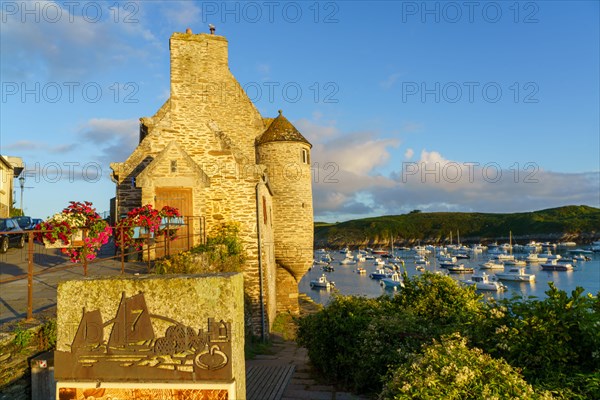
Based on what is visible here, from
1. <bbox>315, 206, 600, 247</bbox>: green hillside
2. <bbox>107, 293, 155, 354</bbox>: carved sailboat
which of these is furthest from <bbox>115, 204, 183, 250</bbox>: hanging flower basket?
<bbox>315, 206, 600, 247</bbox>: green hillside

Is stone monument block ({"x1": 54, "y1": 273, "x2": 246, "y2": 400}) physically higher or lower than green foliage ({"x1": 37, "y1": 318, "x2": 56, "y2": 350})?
higher

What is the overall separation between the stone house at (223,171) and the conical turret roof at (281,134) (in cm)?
5

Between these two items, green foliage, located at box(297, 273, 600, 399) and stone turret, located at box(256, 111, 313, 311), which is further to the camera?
stone turret, located at box(256, 111, 313, 311)

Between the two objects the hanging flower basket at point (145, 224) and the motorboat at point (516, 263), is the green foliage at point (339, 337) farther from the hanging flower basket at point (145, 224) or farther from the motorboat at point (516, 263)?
the motorboat at point (516, 263)

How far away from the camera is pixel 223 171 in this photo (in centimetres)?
1683

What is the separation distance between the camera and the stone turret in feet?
68.3

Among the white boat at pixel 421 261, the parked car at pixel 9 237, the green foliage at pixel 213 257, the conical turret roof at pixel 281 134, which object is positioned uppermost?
the conical turret roof at pixel 281 134

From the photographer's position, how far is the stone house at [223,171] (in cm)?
1587

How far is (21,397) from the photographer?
5668 mm

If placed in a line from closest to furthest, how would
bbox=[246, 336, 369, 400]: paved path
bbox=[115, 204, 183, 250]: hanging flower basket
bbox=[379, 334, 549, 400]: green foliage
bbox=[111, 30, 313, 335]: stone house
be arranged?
1. bbox=[379, 334, 549, 400]: green foliage
2. bbox=[246, 336, 369, 400]: paved path
3. bbox=[115, 204, 183, 250]: hanging flower basket
4. bbox=[111, 30, 313, 335]: stone house

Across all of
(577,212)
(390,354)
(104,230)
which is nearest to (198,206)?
(104,230)

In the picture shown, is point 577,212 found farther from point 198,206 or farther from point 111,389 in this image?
point 111,389

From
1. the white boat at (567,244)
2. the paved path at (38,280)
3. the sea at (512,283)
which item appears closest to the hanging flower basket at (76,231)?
the paved path at (38,280)

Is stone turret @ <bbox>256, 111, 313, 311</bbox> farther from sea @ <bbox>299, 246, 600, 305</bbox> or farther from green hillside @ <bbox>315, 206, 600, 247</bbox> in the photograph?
green hillside @ <bbox>315, 206, 600, 247</bbox>
